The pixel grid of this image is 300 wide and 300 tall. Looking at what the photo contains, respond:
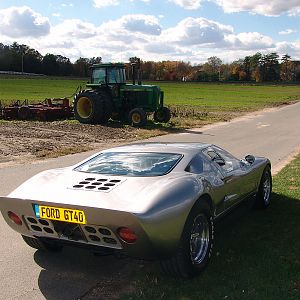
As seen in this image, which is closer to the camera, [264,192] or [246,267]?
[246,267]

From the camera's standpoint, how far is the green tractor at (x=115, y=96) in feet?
68.7

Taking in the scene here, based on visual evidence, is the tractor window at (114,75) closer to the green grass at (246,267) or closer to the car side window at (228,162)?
the green grass at (246,267)

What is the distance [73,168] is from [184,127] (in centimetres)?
1637

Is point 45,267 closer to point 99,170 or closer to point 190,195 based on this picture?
point 99,170

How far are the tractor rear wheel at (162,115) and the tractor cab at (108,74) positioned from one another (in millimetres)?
2228

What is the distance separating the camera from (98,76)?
21.5 m

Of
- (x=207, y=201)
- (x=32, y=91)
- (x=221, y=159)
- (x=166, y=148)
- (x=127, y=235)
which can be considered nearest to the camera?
(x=127, y=235)

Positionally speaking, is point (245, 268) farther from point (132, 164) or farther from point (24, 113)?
point (24, 113)

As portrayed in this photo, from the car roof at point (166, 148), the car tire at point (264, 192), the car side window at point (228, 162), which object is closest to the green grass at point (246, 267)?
the car tire at point (264, 192)

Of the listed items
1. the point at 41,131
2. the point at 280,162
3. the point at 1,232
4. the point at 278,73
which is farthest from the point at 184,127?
the point at 278,73

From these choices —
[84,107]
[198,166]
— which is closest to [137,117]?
[84,107]

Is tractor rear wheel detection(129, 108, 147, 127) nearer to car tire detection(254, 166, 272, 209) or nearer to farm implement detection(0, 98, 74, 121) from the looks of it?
farm implement detection(0, 98, 74, 121)

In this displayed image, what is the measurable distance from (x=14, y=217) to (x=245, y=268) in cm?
231

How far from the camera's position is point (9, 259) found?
190 inches
